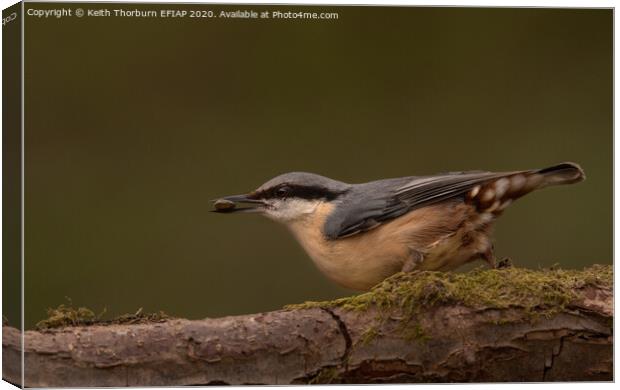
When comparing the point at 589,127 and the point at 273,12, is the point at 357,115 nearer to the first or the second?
the point at 273,12

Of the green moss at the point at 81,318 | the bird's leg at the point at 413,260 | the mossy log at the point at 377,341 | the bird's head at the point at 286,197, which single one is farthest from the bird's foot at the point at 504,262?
the green moss at the point at 81,318

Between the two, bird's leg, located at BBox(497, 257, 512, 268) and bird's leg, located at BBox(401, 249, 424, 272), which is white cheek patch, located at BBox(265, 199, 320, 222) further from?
bird's leg, located at BBox(497, 257, 512, 268)

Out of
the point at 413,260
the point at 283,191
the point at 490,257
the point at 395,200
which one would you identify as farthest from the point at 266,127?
the point at 490,257

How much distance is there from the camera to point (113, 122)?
5.23m

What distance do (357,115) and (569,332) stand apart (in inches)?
60.7

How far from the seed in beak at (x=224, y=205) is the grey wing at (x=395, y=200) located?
0.48 m

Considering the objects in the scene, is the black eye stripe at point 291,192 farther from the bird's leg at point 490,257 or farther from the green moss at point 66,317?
the green moss at point 66,317

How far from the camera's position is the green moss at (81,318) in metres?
4.77

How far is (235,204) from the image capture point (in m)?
5.32

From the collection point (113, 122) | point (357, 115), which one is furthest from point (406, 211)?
point (113, 122)

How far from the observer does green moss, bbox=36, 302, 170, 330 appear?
188 inches

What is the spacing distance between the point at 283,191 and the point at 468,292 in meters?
1.06

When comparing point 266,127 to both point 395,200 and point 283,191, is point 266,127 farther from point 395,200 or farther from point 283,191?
point 395,200

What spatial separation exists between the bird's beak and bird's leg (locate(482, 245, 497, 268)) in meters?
1.13
